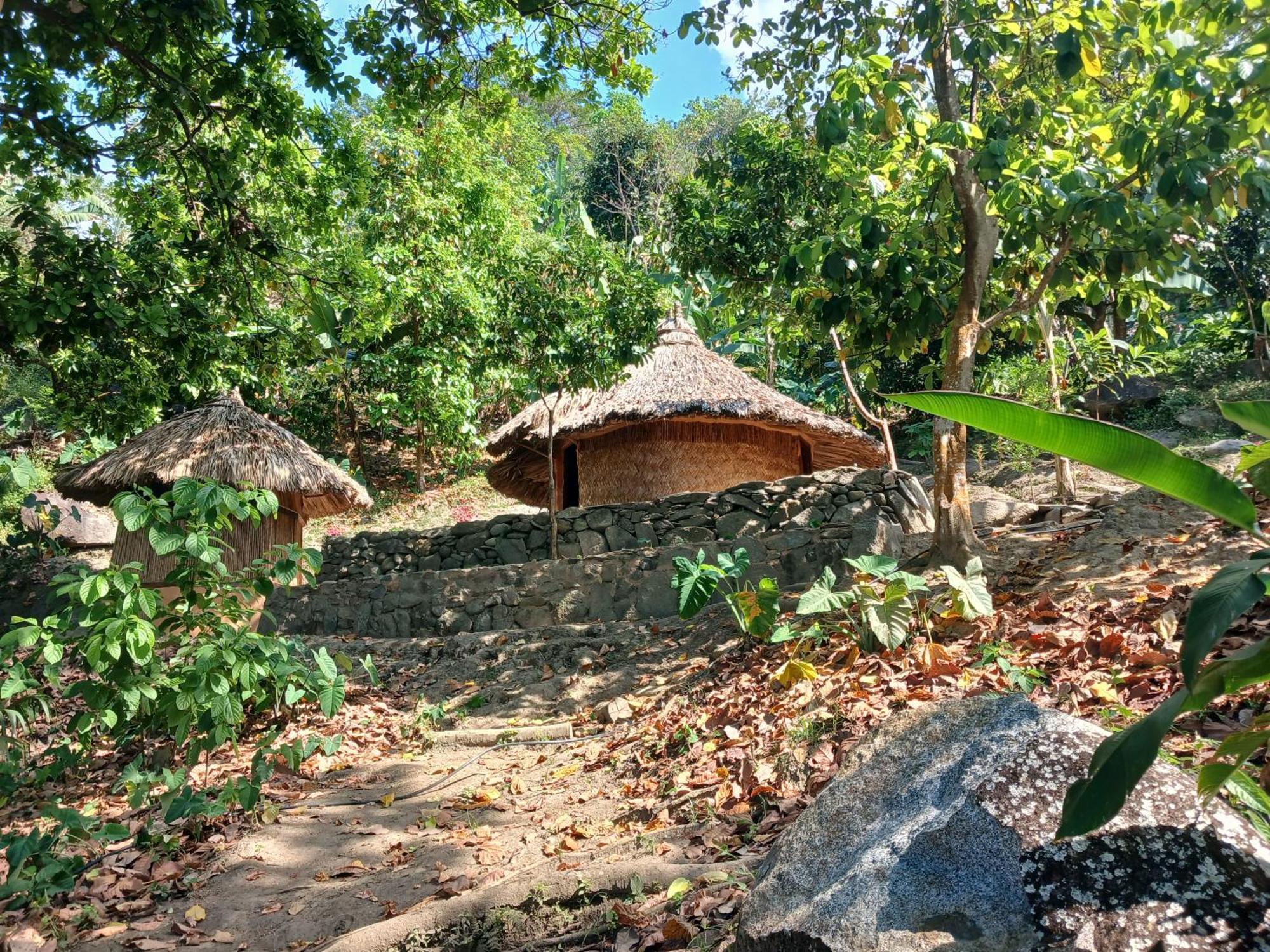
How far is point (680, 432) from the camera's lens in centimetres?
1152

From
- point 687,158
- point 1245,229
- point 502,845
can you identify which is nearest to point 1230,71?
point 502,845

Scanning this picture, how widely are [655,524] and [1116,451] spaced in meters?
8.51

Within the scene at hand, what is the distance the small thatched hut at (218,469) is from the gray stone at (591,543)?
3243 mm

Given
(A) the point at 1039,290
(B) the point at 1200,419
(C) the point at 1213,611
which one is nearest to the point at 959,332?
(A) the point at 1039,290

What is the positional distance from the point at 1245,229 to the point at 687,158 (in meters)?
15.6

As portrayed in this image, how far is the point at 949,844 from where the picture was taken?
1840 millimetres

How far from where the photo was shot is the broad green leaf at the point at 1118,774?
4.29ft

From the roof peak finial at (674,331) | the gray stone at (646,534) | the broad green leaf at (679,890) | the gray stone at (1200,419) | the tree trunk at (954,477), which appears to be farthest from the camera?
the gray stone at (1200,419)

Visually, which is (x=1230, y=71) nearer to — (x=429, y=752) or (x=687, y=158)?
(x=429, y=752)

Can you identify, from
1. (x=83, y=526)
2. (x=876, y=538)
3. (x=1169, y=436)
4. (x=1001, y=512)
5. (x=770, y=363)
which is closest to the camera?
(x=876, y=538)

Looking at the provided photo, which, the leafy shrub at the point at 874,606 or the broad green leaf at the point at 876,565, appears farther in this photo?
the broad green leaf at the point at 876,565

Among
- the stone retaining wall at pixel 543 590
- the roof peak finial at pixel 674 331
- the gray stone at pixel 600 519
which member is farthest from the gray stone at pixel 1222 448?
the gray stone at pixel 600 519

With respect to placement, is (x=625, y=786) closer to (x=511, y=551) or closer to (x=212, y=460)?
(x=511, y=551)

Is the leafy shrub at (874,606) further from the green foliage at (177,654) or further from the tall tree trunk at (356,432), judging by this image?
the tall tree trunk at (356,432)
